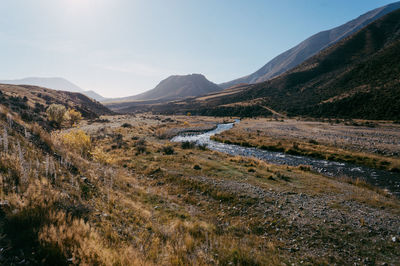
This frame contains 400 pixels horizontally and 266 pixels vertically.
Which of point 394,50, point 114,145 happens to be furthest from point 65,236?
point 394,50

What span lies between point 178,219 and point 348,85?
91.9 m

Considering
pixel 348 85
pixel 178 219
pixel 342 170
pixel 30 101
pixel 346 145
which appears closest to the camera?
pixel 178 219

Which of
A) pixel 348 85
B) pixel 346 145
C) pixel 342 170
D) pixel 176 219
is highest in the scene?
pixel 348 85

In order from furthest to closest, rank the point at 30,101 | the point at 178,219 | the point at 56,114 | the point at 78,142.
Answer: the point at 30,101
the point at 56,114
the point at 78,142
the point at 178,219

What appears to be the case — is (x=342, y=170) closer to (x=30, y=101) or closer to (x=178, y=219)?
(x=178, y=219)

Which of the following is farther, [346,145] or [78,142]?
[346,145]

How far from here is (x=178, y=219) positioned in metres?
8.73

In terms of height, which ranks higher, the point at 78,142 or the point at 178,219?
the point at 78,142

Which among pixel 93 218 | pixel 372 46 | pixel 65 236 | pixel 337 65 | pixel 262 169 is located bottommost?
pixel 262 169

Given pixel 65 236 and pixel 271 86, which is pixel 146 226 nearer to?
pixel 65 236

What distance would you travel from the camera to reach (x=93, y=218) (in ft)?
20.7

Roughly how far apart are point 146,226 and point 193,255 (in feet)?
8.70

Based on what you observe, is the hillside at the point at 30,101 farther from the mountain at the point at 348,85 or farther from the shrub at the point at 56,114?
the mountain at the point at 348,85

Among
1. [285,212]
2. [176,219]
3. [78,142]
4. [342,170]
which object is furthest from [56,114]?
[342,170]
